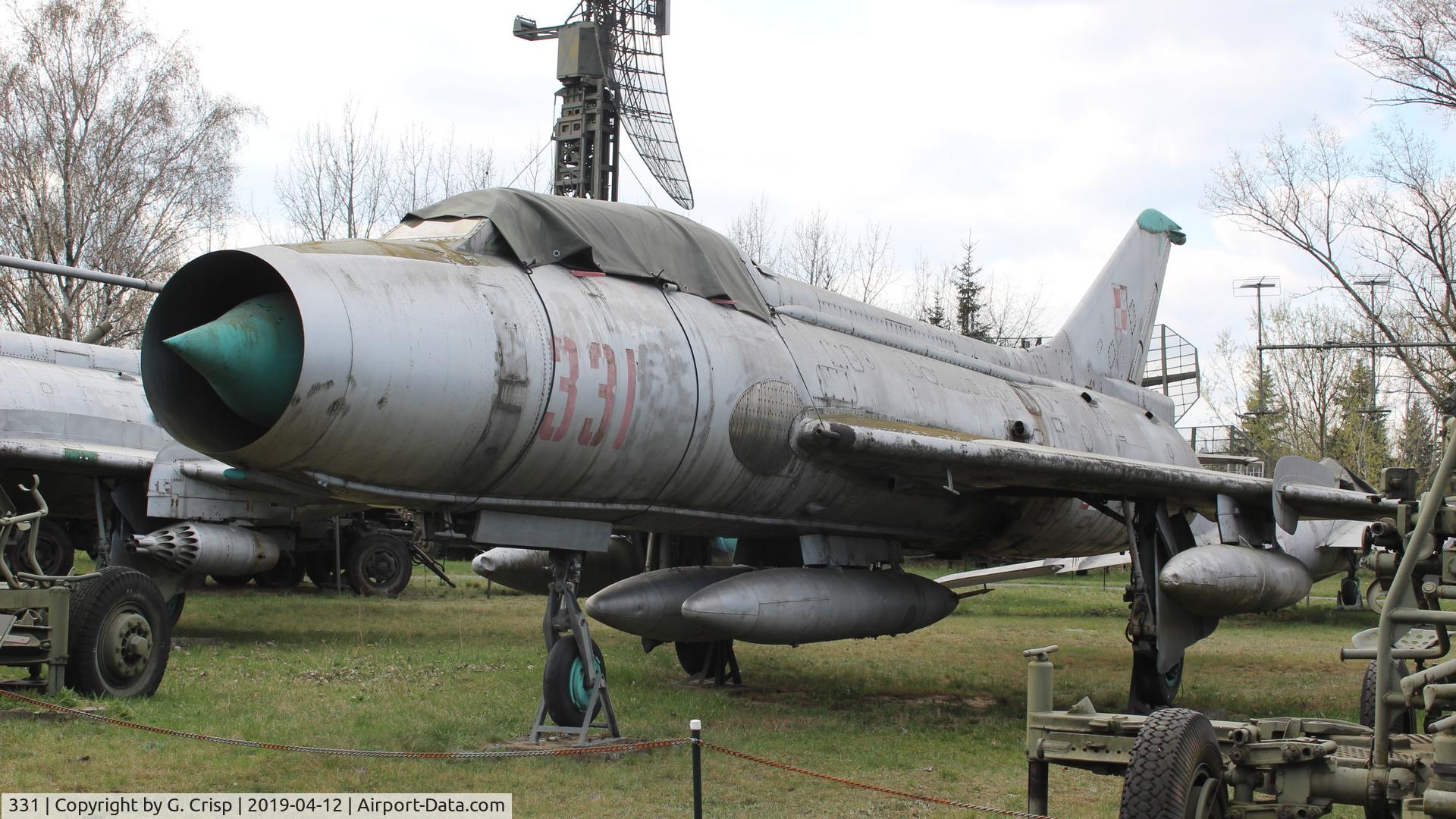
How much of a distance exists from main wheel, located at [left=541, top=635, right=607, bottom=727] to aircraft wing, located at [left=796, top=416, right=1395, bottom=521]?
2.07 m

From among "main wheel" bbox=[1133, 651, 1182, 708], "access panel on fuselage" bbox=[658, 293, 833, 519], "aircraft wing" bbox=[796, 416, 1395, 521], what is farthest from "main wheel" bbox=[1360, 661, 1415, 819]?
"access panel on fuselage" bbox=[658, 293, 833, 519]

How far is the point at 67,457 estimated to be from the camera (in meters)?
12.5

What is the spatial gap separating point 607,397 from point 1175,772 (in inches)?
154

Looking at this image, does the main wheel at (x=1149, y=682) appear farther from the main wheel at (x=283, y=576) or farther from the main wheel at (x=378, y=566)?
the main wheel at (x=283, y=576)

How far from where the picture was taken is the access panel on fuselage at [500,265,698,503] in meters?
7.08

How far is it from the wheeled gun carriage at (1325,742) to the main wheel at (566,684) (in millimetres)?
3150

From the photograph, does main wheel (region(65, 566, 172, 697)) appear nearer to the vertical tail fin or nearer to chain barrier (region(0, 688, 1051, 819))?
chain barrier (region(0, 688, 1051, 819))

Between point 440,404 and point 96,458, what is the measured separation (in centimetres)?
796

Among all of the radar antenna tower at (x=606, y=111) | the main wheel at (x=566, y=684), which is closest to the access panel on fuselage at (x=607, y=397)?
the main wheel at (x=566, y=684)

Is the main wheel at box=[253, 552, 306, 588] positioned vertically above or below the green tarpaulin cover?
below

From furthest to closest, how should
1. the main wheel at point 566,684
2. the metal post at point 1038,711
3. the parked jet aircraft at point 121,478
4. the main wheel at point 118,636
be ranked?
1. the parked jet aircraft at point 121,478
2. the main wheel at point 118,636
3. the main wheel at point 566,684
4. the metal post at point 1038,711

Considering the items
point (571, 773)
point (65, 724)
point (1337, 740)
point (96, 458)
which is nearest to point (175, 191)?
point (96, 458)

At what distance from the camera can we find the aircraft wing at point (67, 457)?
12453 millimetres
